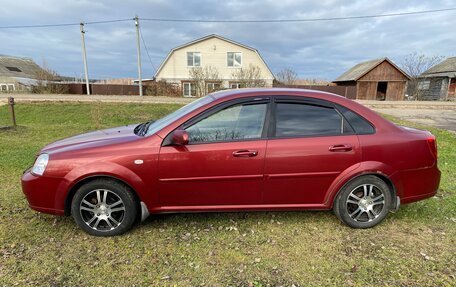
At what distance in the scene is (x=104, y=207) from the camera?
3.15m

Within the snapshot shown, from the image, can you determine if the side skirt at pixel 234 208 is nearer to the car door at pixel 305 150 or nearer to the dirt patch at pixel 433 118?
the car door at pixel 305 150

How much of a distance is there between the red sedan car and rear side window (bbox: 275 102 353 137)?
1 cm

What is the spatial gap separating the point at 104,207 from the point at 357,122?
2.90m

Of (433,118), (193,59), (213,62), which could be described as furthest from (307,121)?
(193,59)

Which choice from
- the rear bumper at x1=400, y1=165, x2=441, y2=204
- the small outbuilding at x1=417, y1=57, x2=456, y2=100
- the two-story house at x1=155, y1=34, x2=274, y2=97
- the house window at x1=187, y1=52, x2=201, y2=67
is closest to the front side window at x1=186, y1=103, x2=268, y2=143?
the rear bumper at x1=400, y1=165, x2=441, y2=204

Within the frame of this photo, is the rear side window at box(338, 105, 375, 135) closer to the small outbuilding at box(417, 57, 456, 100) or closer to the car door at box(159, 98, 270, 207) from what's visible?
the car door at box(159, 98, 270, 207)

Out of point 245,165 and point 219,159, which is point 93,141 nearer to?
point 219,159

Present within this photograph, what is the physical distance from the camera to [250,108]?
3.28 meters

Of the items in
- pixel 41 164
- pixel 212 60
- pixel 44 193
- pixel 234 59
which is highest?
pixel 234 59

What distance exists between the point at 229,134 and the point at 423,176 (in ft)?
7.46

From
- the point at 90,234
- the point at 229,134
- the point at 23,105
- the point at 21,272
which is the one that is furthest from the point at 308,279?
the point at 23,105

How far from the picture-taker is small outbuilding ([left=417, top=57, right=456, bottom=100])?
3691cm

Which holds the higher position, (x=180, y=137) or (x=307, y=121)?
(x=307, y=121)

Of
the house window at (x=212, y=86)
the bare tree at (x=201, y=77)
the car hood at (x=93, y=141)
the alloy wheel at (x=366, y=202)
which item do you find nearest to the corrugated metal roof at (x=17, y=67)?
the bare tree at (x=201, y=77)
